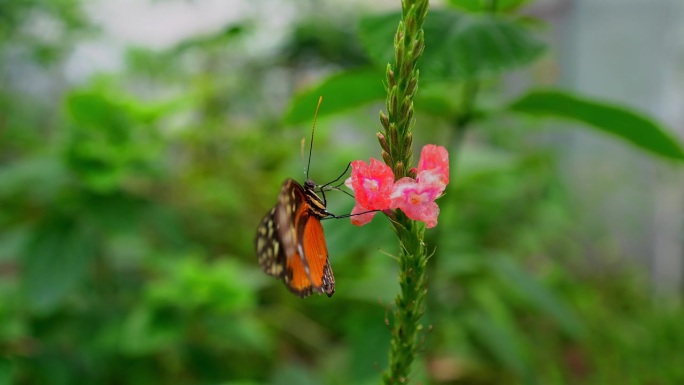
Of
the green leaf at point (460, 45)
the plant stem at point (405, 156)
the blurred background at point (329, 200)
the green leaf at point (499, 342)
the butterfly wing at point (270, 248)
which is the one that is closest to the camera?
the plant stem at point (405, 156)

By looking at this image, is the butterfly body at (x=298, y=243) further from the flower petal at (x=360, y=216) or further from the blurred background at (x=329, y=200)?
the blurred background at (x=329, y=200)

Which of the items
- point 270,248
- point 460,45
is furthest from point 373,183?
point 460,45

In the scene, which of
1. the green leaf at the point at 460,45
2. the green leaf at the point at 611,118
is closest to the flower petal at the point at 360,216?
the green leaf at the point at 460,45

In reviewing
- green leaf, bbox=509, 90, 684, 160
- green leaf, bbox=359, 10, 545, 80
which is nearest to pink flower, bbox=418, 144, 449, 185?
green leaf, bbox=359, 10, 545, 80

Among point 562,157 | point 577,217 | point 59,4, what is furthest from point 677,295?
point 59,4

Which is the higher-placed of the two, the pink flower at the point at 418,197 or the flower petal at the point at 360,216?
the pink flower at the point at 418,197

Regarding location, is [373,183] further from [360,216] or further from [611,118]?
[611,118]

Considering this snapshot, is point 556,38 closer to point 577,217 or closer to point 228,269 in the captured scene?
point 577,217
